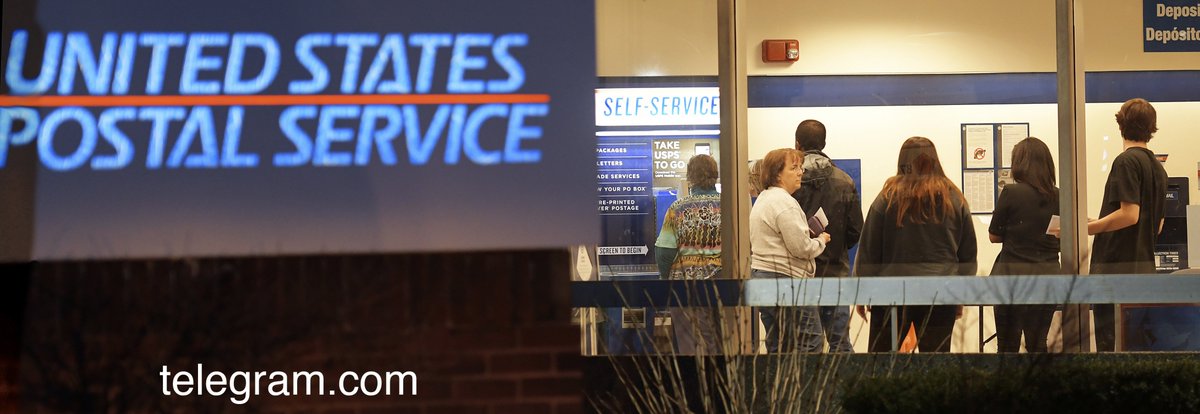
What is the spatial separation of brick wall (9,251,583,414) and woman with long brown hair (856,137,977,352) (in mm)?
1414

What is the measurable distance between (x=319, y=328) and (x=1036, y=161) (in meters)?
3.39

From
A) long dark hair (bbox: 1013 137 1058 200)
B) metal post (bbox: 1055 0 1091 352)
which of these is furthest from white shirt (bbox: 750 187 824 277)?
metal post (bbox: 1055 0 1091 352)

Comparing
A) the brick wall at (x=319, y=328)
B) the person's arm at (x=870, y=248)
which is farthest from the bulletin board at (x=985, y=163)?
the brick wall at (x=319, y=328)

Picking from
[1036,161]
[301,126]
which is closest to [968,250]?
[1036,161]

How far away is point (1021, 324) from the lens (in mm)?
6098

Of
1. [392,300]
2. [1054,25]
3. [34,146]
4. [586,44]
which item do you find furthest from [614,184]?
[34,146]

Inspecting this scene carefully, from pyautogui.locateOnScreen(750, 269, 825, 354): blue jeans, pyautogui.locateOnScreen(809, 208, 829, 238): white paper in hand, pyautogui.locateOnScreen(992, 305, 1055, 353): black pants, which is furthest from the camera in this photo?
pyautogui.locateOnScreen(809, 208, 829, 238): white paper in hand

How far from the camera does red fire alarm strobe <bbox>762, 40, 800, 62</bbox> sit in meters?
6.23

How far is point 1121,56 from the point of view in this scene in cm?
623

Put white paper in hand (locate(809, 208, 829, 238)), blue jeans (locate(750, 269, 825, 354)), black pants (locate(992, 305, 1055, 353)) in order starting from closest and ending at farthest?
1. blue jeans (locate(750, 269, 825, 354))
2. black pants (locate(992, 305, 1055, 353))
3. white paper in hand (locate(809, 208, 829, 238))

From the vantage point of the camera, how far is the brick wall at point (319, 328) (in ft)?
19.6

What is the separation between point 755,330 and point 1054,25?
2.02 m

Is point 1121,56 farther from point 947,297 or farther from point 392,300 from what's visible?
point 392,300

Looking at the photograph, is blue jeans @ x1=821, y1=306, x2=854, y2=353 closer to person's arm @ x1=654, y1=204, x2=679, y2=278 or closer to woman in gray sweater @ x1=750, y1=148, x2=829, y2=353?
woman in gray sweater @ x1=750, y1=148, x2=829, y2=353
